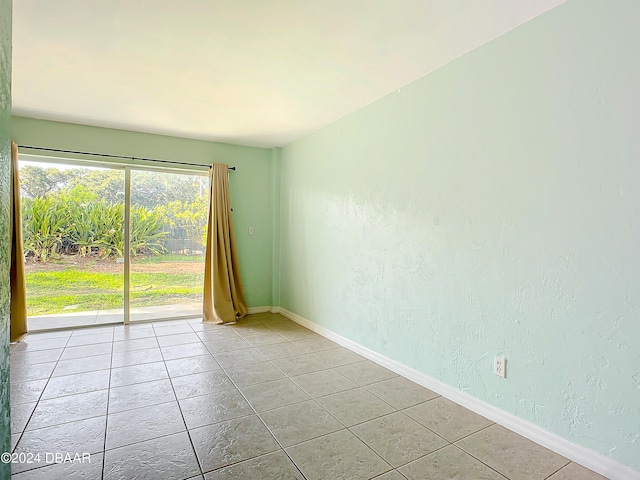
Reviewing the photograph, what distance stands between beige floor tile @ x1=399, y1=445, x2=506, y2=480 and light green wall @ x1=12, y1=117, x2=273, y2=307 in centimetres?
361

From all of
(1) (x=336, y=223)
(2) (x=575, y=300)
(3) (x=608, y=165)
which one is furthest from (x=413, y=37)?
(1) (x=336, y=223)

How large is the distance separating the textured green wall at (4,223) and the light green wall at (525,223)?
237cm

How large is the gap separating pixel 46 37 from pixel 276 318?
12.0ft

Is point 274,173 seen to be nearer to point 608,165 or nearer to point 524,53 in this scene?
point 524,53

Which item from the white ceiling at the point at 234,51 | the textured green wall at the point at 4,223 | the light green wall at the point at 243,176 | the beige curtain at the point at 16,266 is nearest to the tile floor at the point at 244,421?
the beige curtain at the point at 16,266

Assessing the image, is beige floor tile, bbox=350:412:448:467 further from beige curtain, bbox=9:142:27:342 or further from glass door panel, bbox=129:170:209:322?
beige curtain, bbox=9:142:27:342

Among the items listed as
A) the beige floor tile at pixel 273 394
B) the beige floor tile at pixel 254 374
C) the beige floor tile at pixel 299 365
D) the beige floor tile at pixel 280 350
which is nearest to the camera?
the beige floor tile at pixel 273 394

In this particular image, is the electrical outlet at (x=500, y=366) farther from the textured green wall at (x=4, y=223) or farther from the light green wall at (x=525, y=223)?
the textured green wall at (x=4, y=223)

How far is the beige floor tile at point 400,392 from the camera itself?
Result: 251cm

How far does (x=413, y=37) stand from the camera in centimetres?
224

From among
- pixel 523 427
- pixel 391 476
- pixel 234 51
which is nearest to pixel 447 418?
pixel 523 427

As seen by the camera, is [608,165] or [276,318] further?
[276,318]

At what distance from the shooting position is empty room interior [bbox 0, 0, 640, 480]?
176cm

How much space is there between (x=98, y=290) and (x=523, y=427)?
14.7ft
